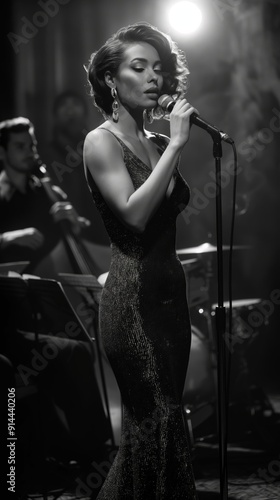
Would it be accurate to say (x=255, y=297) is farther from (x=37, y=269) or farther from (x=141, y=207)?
(x=141, y=207)

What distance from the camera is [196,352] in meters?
3.37

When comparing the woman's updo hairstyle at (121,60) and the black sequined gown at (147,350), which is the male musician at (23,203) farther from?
the black sequined gown at (147,350)

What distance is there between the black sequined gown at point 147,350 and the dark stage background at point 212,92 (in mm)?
1976

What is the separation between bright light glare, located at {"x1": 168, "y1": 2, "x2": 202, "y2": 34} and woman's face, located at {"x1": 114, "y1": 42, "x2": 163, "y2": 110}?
219 centimetres

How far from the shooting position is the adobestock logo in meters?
3.55

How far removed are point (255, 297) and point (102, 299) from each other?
109 inches

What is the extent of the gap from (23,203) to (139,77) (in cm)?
190

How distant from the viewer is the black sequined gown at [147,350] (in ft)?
5.33

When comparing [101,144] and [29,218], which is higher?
[29,218]

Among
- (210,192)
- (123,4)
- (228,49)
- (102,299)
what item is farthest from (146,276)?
(228,49)

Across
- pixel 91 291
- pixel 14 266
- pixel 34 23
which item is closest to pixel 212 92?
pixel 34 23

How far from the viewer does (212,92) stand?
4.19 meters

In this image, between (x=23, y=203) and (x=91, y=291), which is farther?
(x=23, y=203)

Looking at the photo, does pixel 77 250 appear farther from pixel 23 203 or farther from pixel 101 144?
pixel 101 144
